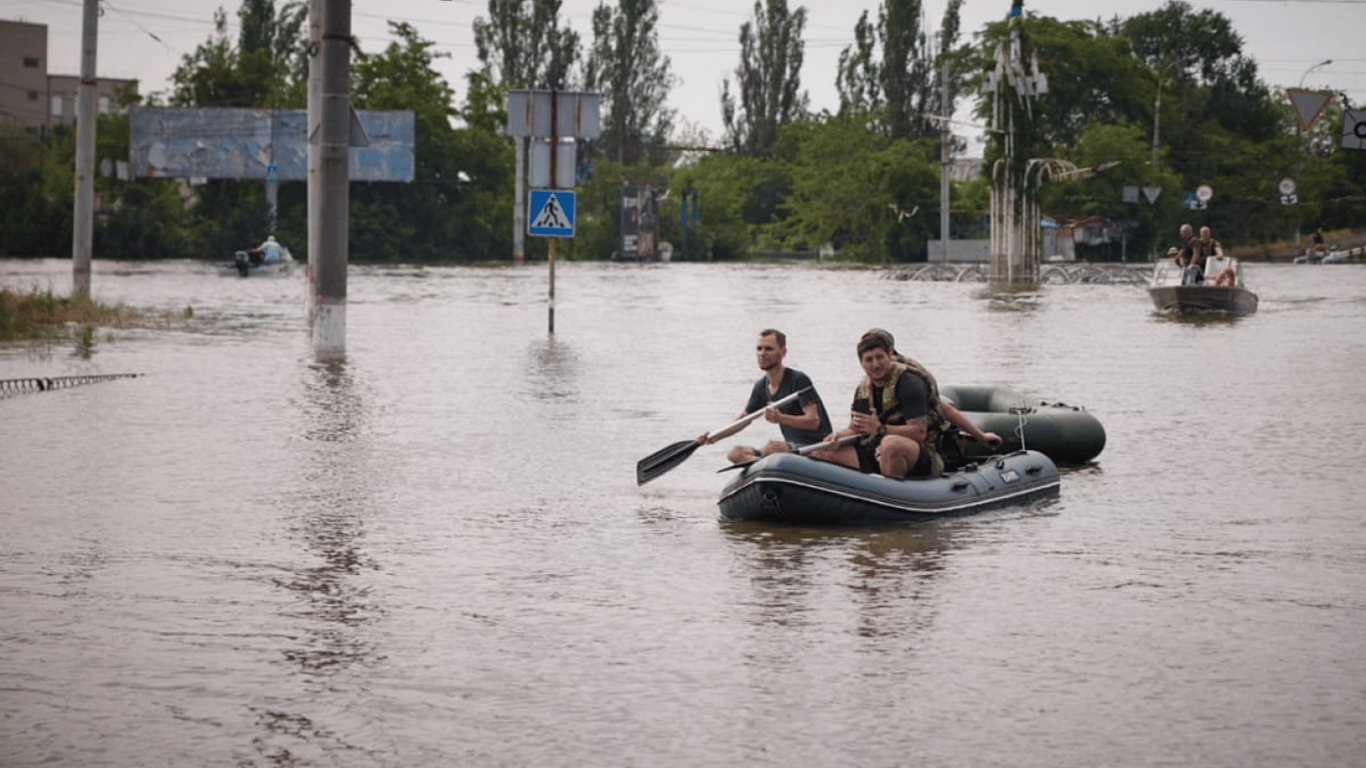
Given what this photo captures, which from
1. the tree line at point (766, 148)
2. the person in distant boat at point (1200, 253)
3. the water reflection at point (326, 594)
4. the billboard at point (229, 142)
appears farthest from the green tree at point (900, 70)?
the water reflection at point (326, 594)

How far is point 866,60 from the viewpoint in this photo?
114688mm

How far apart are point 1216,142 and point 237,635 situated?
114 metres

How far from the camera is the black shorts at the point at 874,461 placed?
13040 millimetres

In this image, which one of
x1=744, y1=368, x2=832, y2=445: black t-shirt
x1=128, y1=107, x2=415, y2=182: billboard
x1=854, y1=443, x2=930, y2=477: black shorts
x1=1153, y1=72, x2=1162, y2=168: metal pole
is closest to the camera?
Result: x1=854, y1=443, x2=930, y2=477: black shorts

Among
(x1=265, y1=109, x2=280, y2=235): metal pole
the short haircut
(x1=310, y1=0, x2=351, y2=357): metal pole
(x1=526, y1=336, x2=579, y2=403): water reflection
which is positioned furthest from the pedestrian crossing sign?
(x1=265, y1=109, x2=280, y2=235): metal pole

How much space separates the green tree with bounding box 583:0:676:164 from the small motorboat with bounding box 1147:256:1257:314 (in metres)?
76.0

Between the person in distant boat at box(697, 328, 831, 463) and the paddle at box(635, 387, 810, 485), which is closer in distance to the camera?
the person in distant boat at box(697, 328, 831, 463)

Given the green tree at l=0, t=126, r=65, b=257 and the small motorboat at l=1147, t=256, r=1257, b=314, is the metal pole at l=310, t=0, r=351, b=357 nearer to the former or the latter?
the small motorboat at l=1147, t=256, r=1257, b=314

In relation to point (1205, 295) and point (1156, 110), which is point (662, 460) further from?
point (1156, 110)

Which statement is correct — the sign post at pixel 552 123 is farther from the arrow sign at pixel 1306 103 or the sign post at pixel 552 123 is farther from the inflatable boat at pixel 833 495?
the inflatable boat at pixel 833 495

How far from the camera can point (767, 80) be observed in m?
123

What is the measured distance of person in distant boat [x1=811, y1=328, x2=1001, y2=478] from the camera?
12820 millimetres

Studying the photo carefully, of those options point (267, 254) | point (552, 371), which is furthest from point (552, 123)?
point (267, 254)

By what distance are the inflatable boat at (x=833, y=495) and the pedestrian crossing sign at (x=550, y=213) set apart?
1677 centimetres
